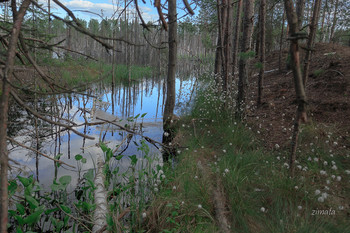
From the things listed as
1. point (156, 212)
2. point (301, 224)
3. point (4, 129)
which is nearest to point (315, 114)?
point (301, 224)

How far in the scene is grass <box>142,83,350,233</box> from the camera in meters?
2.78

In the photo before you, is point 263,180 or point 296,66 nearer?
point 296,66

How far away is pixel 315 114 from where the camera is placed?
583 centimetres

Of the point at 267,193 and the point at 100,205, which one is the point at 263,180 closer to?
the point at 267,193

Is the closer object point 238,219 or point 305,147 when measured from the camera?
point 238,219

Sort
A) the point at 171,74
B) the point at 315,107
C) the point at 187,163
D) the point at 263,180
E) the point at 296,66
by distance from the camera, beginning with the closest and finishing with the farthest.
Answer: the point at 296,66, the point at 263,180, the point at 187,163, the point at 315,107, the point at 171,74

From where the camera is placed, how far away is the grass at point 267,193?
278 cm

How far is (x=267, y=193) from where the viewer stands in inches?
129

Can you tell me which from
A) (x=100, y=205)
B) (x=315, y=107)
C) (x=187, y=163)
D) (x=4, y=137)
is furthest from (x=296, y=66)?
(x=315, y=107)

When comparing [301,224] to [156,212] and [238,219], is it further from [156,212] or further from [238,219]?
[156,212]

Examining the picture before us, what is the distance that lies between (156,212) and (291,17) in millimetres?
2712

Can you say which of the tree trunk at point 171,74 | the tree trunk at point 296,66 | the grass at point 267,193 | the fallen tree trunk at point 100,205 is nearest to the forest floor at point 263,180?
the grass at point 267,193

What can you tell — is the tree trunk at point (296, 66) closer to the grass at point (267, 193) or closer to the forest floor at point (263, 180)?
the forest floor at point (263, 180)

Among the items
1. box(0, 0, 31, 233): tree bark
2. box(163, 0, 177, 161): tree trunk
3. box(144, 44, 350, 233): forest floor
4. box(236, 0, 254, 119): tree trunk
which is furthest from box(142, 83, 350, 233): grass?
box(163, 0, 177, 161): tree trunk
